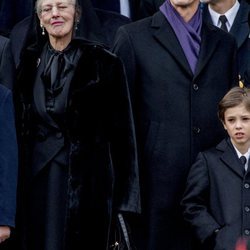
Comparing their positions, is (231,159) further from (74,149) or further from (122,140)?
(74,149)

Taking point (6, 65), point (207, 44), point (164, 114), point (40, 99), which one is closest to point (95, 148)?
point (40, 99)

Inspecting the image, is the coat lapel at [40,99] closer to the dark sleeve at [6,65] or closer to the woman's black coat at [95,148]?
the woman's black coat at [95,148]

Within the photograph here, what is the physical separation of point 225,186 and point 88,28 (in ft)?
4.16

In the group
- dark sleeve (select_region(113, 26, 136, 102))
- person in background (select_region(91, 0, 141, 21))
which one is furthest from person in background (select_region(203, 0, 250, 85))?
dark sleeve (select_region(113, 26, 136, 102))

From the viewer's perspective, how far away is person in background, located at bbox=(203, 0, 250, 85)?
6.55 m

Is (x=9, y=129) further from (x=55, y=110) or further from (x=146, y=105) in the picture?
(x=146, y=105)

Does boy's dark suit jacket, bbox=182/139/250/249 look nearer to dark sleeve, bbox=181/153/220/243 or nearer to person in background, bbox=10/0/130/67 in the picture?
dark sleeve, bbox=181/153/220/243

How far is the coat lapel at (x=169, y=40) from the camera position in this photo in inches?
231

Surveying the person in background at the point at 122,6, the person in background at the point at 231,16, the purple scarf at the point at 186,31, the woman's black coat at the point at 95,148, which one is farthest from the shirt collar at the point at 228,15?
the woman's black coat at the point at 95,148

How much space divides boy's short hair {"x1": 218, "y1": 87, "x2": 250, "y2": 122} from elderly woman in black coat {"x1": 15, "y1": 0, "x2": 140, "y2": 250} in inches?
21.1

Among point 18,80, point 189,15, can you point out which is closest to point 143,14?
point 189,15

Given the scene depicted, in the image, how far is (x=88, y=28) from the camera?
6.15 m

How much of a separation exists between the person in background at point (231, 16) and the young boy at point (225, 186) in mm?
855

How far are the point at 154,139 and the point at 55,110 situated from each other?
24.7 inches
